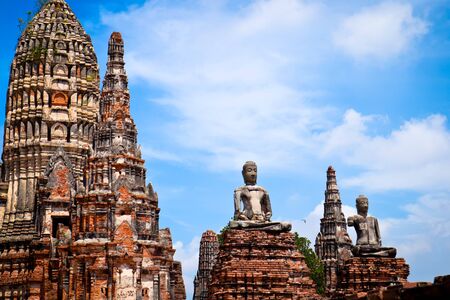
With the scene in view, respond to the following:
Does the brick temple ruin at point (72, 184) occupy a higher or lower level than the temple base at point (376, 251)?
higher

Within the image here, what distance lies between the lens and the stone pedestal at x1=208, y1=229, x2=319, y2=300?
2012 centimetres

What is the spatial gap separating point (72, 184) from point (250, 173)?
3005 centimetres

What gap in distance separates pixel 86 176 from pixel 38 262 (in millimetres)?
6439

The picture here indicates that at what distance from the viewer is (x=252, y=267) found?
20484mm

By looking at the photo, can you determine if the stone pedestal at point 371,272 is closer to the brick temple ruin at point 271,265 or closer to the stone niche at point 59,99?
the brick temple ruin at point 271,265

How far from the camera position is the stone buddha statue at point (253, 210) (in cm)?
2116

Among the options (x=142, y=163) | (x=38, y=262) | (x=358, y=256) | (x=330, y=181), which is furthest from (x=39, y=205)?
(x=358, y=256)

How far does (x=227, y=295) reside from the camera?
20.0 m

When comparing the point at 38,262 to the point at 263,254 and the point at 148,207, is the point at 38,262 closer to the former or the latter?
the point at 148,207

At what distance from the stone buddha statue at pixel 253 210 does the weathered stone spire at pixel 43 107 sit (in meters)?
31.1

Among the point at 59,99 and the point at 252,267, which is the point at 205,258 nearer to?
the point at 59,99

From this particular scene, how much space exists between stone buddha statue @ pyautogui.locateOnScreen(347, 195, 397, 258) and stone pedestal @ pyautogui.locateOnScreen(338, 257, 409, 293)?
0.19 m

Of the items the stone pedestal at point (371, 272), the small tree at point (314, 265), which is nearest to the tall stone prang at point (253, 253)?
the stone pedestal at point (371, 272)

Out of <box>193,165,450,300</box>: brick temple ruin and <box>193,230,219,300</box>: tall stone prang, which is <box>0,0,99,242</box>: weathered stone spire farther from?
<box>193,165,450,300</box>: brick temple ruin
